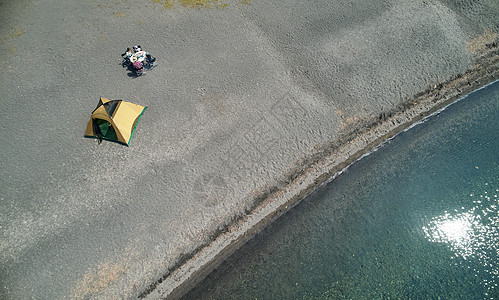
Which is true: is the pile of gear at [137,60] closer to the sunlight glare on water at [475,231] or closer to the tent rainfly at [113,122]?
the tent rainfly at [113,122]

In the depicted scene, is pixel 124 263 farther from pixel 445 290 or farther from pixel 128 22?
pixel 128 22

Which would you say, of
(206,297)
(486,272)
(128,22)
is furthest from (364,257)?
(128,22)

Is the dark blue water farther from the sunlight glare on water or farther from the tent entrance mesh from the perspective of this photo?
the tent entrance mesh

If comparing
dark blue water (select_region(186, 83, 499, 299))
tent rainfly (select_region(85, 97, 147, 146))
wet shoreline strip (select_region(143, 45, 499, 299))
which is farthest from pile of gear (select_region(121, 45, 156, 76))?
dark blue water (select_region(186, 83, 499, 299))

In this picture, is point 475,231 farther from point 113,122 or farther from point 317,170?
point 113,122

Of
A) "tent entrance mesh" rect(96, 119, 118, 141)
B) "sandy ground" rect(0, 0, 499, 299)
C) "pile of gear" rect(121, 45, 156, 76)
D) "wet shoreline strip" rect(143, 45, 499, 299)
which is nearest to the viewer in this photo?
"wet shoreline strip" rect(143, 45, 499, 299)

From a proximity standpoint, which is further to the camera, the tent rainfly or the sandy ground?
the tent rainfly
